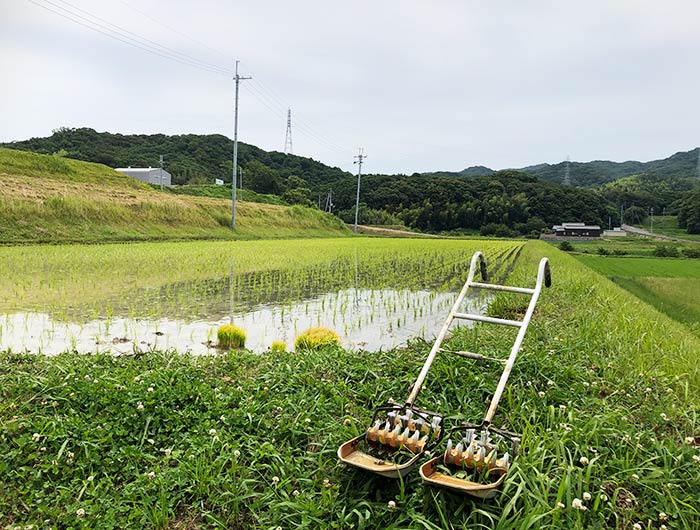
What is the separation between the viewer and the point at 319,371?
3758 mm

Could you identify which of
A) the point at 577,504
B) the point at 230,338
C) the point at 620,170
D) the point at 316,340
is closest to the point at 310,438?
the point at 577,504

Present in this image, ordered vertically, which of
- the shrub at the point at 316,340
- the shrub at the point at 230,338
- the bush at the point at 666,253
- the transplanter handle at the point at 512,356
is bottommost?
the bush at the point at 666,253

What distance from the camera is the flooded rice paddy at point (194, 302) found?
17.8 ft

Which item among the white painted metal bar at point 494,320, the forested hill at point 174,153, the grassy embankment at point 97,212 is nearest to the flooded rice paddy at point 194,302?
the white painted metal bar at point 494,320

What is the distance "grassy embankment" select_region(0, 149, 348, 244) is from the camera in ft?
57.2

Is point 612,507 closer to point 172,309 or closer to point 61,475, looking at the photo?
point 61,475

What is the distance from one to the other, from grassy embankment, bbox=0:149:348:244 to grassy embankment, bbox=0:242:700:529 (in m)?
15.6

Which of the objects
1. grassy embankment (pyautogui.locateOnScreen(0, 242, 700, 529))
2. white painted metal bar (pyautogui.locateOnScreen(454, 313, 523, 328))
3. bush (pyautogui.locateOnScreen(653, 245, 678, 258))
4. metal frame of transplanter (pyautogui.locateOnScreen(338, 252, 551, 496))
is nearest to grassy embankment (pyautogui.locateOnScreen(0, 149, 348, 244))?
grassy embankment (pyautogui.locateOnScreen(0, 242, 700, 529))

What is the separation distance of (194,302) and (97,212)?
51.0 ft

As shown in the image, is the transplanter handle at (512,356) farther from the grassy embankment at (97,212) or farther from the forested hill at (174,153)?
the forested hill at (174,153)

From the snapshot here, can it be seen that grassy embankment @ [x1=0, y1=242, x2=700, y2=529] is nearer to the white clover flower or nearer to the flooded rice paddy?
the white clover flower

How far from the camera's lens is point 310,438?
2799mm

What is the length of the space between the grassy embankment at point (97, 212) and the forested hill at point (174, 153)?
26.1m

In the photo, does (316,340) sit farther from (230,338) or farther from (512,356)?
(512,356)
